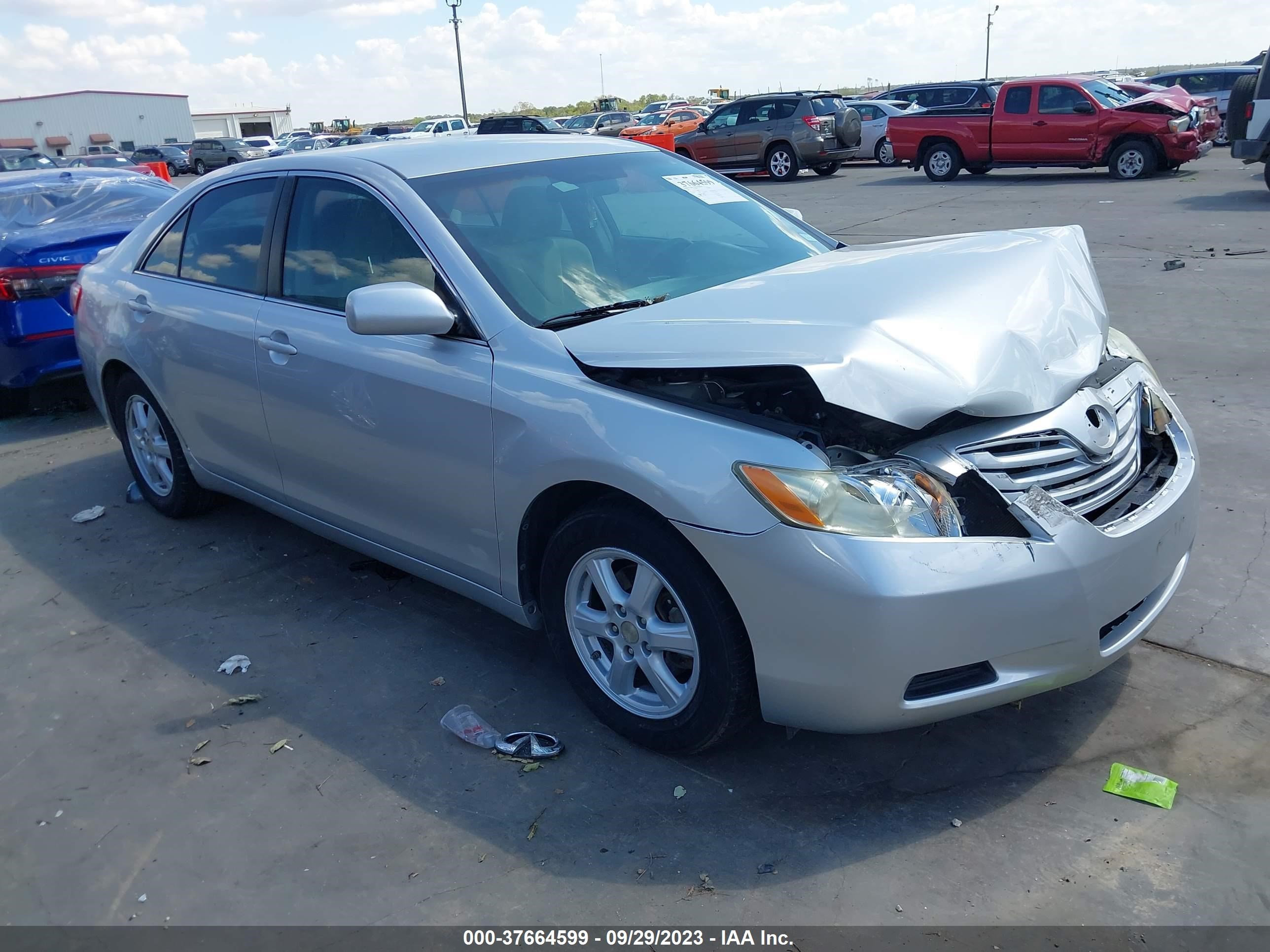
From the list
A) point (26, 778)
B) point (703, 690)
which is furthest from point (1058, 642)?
point (26, 778)

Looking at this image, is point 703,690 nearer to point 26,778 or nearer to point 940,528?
point 940,528

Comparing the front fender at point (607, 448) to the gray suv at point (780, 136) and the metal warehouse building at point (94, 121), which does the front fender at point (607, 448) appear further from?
the metal warehouse building at point (94, 121)

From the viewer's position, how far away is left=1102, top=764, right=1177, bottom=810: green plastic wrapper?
278cm

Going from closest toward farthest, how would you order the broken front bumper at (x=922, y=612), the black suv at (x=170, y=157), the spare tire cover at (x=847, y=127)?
1. the broken front bumper at (x=922, y=612)
2. the spare tire cover at (x=847, y=127)
3. the black suv at (x=170, y=157)

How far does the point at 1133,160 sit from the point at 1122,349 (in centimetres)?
1652

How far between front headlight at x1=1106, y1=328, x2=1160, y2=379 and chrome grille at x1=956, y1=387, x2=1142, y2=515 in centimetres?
75

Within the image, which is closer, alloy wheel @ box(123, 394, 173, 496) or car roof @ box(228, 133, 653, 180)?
car roof @ box(228, 133, 653, 180)

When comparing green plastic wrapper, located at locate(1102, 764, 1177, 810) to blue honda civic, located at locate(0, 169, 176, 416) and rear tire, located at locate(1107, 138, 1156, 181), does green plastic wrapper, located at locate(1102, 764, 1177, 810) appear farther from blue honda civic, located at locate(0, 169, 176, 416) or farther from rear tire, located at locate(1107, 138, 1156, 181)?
rear tire, located at locate(1107, 138, 1156, 181)

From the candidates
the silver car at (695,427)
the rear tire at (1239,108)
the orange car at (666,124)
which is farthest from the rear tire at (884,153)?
the silver car at (695,427)

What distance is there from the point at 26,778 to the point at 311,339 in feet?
5.58

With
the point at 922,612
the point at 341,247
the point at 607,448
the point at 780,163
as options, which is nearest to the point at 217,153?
the point at 780,163

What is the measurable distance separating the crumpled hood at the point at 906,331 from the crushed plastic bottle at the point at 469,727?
122 cm

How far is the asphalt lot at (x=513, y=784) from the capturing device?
2562 mm

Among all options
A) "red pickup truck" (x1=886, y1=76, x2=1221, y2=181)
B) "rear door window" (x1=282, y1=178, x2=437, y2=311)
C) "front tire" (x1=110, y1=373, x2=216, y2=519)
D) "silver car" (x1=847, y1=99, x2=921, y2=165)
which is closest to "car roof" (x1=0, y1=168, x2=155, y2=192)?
"front tire" (x1=110, y1=373, x2=216, y2=519)
